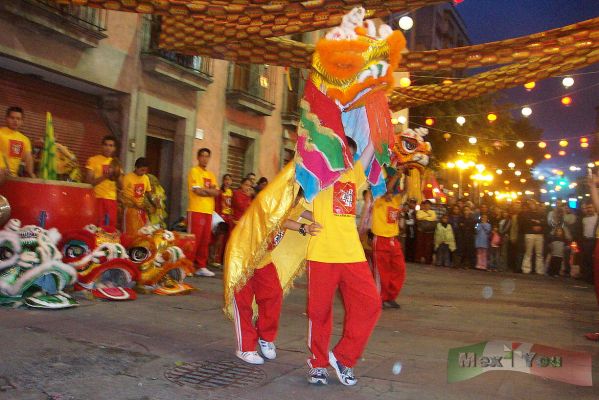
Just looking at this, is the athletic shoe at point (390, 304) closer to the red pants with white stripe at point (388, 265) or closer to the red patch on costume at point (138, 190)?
the red pants with white stripe at point (388, 265)

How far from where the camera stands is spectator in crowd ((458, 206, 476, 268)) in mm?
14719

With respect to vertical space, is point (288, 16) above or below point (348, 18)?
above

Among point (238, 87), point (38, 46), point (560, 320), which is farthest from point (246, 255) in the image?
point (238, 87)

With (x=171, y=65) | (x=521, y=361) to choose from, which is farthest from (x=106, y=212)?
(x=171, y=65)

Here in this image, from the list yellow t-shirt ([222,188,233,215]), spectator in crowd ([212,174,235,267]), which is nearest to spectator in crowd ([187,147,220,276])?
spectator in crowd ([212,174,235,267])

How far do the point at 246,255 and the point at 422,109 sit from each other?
24.0m

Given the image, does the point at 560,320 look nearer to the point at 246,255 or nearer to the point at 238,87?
the point at 246,255

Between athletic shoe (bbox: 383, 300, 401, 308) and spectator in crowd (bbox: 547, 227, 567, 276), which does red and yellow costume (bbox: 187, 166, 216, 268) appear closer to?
athletic shoe (bbox: 383, 300, 401, 308)

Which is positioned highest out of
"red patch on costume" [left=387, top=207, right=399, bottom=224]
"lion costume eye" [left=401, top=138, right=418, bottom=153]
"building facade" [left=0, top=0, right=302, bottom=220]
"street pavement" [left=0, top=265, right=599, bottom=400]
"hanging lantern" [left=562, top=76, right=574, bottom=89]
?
"hanging lantern" [left=562, top=76, right=574, bottom=89]

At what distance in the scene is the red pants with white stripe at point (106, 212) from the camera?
7203 mm

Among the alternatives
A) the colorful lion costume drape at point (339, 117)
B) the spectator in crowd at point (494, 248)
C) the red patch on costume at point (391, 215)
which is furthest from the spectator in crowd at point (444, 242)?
the colorful lion costume drape at point (339, 117)

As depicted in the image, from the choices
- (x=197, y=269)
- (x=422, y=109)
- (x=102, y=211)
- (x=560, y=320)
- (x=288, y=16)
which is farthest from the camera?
(x=422, y=109)

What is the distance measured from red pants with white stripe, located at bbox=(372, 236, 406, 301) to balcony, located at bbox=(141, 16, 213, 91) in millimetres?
6291

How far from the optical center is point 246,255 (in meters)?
3.83
